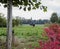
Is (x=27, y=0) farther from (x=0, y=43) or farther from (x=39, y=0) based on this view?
(x=0, y=43)

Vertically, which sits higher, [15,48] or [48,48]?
[48,48]

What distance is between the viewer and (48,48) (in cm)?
755

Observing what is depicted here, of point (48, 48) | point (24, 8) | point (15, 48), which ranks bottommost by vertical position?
point (15, 48)

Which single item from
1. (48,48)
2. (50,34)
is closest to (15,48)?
(50,34)

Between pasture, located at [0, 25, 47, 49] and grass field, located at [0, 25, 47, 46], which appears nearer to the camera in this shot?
pasture, located at [0, 25, 47, 49]

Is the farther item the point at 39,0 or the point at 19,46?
the point at 19,46

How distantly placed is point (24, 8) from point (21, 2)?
292 mm

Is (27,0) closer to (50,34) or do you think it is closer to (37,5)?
(37,5)

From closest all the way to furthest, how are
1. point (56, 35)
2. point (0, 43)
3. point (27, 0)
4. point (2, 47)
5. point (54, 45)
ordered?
point (54, 45) → point (56, 35) → point (27, 0) → point (2, 47) → point (0, 43)

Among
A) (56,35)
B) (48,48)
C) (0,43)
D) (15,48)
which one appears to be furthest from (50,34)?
(0,43)

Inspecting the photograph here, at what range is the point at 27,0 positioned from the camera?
34.6ft

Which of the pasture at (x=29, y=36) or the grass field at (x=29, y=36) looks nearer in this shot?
the pasture at (x=29, y=36)

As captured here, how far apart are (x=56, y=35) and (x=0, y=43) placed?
525 cm

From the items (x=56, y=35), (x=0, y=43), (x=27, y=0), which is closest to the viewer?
(x=56, y=35)
